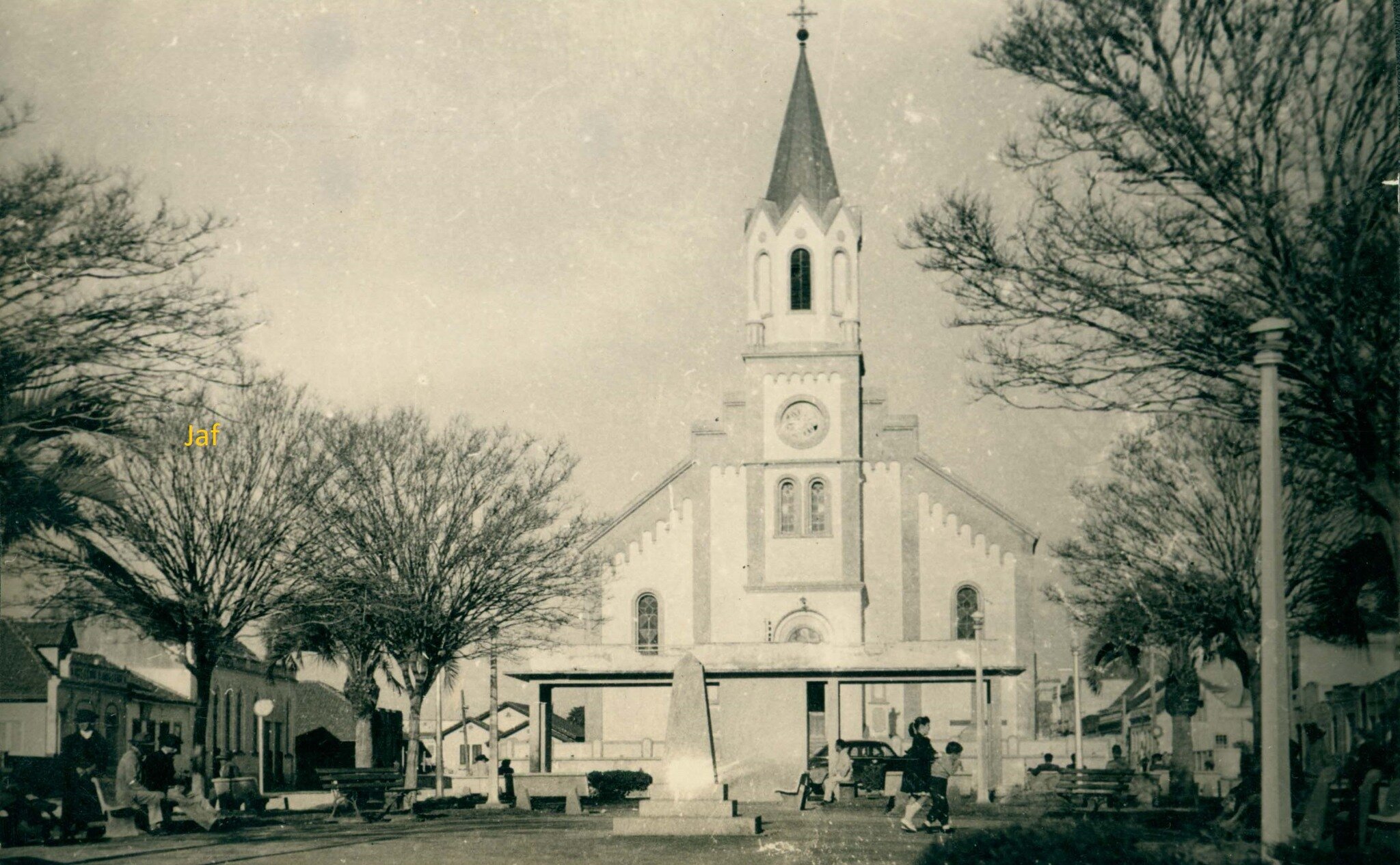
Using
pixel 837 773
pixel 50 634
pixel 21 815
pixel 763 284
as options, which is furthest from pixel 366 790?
pixel 763 284

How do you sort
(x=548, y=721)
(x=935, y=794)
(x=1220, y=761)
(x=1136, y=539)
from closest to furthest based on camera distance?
(x=935, y=794)
(x=1136, y=539)
(x=548, y=721)
(x=1220, y=761)

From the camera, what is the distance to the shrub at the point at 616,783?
3459cm

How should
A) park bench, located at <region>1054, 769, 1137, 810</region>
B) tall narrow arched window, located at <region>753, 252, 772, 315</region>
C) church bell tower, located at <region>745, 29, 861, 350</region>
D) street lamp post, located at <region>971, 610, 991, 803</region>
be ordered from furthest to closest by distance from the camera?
1. tall narrow arched window, located at <region>753, 252, 772, 315</region>
2. church bell tower, located at <region>745, 29, 861, 350</region>
3. street lamp post, located at <region>971, 610, 991, 803</region>
4. park bench, located at <region>1054, 769, 1137, 810</region>

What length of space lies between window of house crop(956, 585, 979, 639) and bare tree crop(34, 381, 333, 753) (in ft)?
95.7

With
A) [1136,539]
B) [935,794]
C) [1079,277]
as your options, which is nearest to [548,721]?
[1136,539]

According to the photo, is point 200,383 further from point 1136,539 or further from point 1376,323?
point 1136,539

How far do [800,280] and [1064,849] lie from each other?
146 feet

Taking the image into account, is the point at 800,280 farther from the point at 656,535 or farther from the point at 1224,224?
the point at 1224,224

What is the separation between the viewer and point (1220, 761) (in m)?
47.9

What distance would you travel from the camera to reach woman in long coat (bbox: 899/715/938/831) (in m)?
18.1

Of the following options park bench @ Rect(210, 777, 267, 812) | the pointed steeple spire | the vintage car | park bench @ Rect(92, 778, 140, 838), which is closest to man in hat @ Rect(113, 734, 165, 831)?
park bench @ Rect(92, 778, 140, 838)

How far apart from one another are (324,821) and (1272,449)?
49.3 ft

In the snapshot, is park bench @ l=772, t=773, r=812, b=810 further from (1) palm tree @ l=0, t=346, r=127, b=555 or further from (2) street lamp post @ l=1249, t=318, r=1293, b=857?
(1) palm tree @ l=0, t=346, r=127, b=555

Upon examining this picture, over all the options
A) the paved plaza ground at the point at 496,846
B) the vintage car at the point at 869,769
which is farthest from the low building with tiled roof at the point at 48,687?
the vintage car at the point at 869,769
